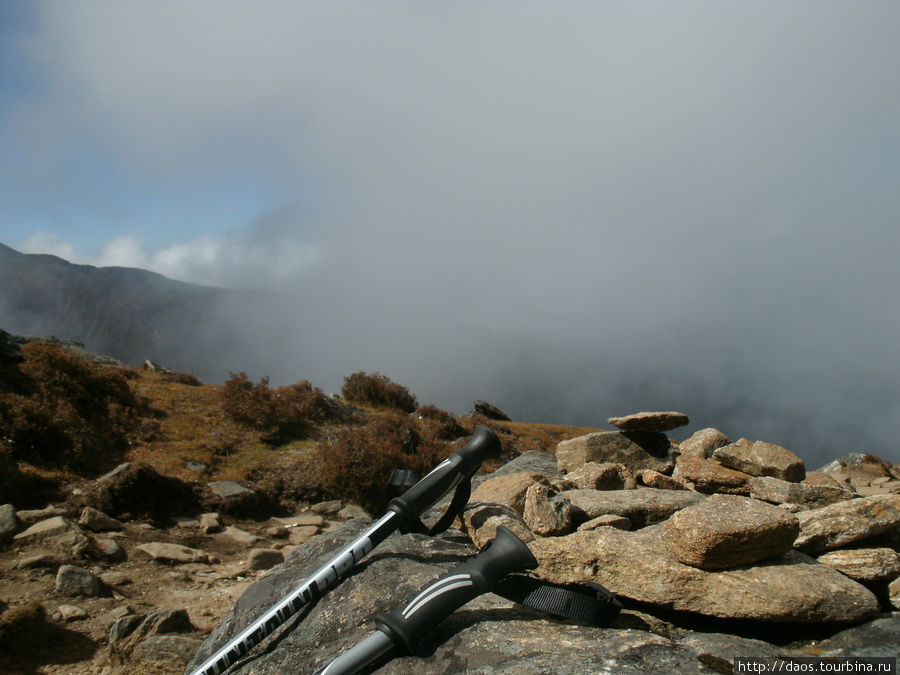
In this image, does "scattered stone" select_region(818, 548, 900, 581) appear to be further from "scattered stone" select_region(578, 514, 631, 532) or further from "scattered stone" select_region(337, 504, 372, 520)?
"scattered stone" select_region(337, 504, 372, 520)

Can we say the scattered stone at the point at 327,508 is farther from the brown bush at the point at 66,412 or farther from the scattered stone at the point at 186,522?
the brown bush at the point at 66,412

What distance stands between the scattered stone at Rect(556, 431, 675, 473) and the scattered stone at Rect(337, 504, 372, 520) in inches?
227

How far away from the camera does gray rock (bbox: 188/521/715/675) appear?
2529 millimetres

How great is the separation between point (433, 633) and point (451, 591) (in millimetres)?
287

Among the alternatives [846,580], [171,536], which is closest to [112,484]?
[171,536]

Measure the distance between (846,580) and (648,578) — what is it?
1083mm

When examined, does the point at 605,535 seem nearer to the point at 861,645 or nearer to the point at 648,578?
the point at 648,578

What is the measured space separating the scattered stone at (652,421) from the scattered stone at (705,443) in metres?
0.30

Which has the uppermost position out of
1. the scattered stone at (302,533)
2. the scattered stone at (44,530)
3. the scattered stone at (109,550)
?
the scattered stone at (44,530)

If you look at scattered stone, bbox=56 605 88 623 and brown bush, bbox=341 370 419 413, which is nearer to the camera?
scattered stone, bbox=56 605 88 623

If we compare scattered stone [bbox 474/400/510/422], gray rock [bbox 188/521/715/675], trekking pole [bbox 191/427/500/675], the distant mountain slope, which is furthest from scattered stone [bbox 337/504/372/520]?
the distant mountain slope

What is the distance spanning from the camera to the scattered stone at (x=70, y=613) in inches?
242

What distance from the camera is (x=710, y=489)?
593 centimetres

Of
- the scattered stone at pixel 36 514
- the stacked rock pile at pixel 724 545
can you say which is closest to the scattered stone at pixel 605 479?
the stacked rock pile at pixel 724 545
